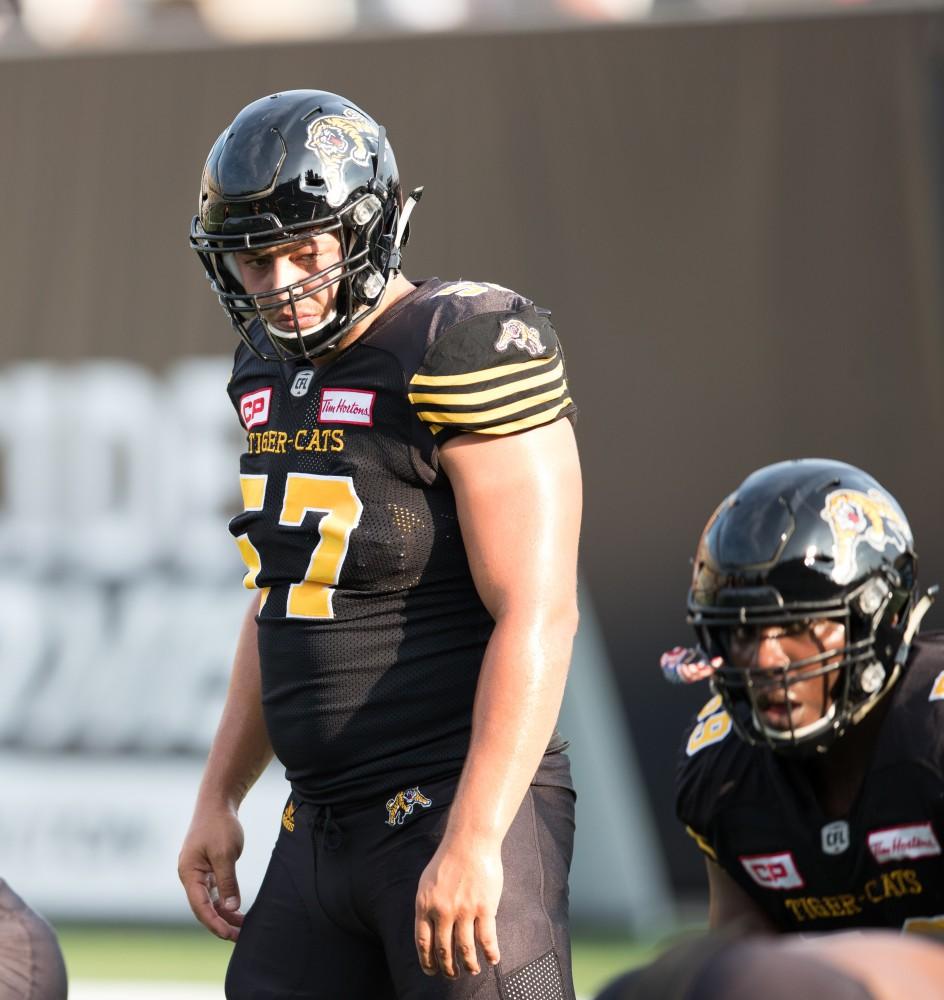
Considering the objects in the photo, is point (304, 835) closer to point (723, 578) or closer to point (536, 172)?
point (723, 578)

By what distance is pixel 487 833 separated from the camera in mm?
2113

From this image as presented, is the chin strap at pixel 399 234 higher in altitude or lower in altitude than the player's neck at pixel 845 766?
higher

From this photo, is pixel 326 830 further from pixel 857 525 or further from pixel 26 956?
pixel 857 525

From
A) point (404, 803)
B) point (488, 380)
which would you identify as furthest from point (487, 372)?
point (404, 803)

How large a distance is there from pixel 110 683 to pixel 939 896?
400cm

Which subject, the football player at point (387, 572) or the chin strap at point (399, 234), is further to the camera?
the chin strap at point (399, 234)

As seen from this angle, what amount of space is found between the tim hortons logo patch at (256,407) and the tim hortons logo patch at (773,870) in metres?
1.02

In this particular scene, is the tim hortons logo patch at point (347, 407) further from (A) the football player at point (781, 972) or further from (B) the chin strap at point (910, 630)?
(A) the football player at point (781, 972)

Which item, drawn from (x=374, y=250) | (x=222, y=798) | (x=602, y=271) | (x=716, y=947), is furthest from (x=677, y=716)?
(x=716, y=947)

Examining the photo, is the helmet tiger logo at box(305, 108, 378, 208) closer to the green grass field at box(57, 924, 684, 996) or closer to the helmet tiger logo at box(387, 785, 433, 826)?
the helmet tiger logo at box(387, 785, 433, 826)

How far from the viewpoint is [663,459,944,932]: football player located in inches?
92.8

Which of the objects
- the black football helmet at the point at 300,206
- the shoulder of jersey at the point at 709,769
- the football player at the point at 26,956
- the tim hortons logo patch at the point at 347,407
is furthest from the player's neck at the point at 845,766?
the football player at the point at 26,956

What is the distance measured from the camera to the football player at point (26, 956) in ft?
8.46

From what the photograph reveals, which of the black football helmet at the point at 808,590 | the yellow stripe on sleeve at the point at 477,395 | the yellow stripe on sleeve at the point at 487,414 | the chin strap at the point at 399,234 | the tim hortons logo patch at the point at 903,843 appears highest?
the chin strap at the point at 399,234
